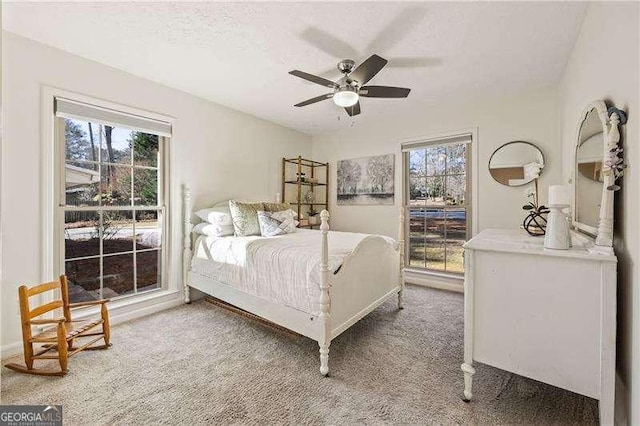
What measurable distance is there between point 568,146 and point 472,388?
235 centimetres

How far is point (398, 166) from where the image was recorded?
4.04 metres

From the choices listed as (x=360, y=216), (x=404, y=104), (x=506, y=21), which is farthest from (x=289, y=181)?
(x=506, y=21)

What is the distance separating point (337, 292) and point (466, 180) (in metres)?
2.66

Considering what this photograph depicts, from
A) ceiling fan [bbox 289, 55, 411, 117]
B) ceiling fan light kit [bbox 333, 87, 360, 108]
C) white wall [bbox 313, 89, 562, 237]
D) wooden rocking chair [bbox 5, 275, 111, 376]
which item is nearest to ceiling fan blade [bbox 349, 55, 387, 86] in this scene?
ceiling fan [bbox 289, 55, 411, 117]

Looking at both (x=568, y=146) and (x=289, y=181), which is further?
(x=289, y=181)

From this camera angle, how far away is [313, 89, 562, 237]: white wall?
298cm

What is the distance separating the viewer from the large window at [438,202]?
3.62 m

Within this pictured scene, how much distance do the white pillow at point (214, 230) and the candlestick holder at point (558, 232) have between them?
108 inches

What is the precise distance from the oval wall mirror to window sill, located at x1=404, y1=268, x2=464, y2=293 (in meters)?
1.37

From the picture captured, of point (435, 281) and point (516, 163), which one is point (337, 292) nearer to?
point (435, 281)

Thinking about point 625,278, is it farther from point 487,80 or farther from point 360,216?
point 360,216

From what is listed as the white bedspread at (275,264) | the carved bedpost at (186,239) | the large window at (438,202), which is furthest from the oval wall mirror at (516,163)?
the carved bedpost at (186,239)

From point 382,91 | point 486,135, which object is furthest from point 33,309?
point 486,135

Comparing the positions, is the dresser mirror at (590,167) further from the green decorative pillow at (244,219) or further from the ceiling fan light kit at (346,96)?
the green decorative pillow at (244,219)
